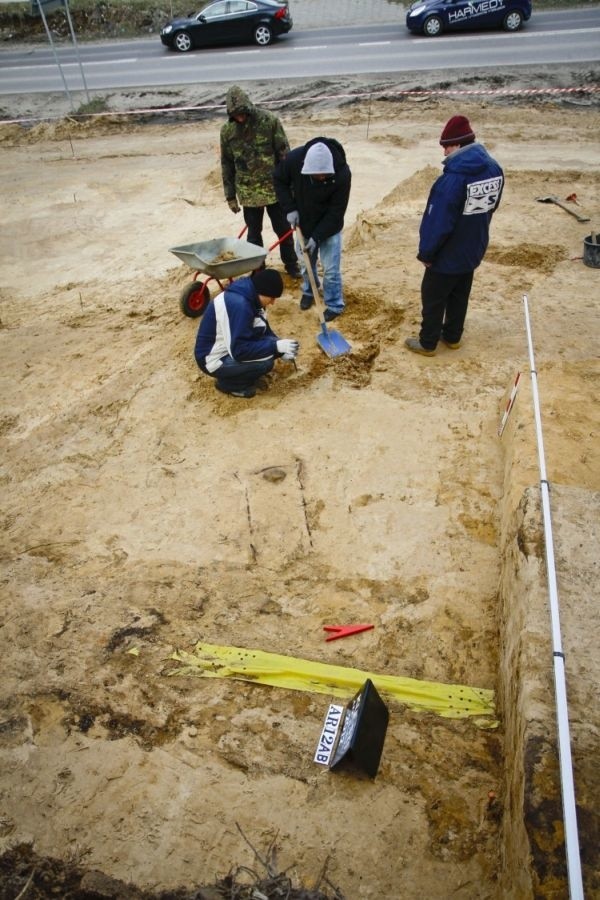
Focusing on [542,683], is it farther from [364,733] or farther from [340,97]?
[340,97]

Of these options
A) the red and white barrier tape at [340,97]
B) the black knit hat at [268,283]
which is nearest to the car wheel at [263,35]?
the red and white barrier tape at [340,97]

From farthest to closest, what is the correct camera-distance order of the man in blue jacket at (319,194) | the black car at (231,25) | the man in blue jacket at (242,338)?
the black car at (231,25) < the man in blue jacket at (319,194) < the man in blue jacket at (242,338)

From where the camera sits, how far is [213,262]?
636cm

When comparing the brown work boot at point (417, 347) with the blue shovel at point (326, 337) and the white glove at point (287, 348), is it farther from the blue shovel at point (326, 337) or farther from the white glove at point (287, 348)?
the white glove at point (287, 348)

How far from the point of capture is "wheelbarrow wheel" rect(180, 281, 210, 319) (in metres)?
6.13

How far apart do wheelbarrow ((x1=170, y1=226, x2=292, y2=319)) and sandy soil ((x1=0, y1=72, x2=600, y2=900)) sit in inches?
10.6

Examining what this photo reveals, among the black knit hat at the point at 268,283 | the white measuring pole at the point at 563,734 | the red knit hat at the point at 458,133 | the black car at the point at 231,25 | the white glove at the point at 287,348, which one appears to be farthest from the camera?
the black car at the point at 231,25

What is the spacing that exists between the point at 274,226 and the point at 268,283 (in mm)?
→ 2303

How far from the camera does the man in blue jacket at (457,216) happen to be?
4.29m

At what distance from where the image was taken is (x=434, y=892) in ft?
7.30

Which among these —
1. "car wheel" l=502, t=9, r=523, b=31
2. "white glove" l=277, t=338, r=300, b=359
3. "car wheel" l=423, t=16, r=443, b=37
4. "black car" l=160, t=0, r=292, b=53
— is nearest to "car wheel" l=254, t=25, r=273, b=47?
"black car" l=160, t=0, r=292, b=53

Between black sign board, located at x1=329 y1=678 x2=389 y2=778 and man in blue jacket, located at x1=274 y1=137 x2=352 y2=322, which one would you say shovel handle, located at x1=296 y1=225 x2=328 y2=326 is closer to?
man in blue jacket, located at x1=274 y1=137 x2=352 y2=322

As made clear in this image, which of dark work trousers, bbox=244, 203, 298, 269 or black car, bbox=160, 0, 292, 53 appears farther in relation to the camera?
black car, bbox=160, 0, 292, 53

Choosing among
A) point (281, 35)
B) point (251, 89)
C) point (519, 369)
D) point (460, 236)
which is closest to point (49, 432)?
point (460, 236)
